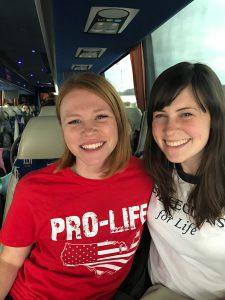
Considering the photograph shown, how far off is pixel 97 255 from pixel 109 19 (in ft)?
8.67

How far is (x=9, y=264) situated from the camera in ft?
4.13

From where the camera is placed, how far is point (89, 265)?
1.23 m

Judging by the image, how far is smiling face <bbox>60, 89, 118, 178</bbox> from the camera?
1.22 metres

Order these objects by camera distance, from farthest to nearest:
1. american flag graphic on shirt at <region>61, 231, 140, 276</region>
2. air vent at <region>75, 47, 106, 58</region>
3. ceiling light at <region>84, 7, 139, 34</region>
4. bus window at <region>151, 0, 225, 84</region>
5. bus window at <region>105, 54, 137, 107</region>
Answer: bus window at <region>105, 54, 137, 107</region>
air vent at <region>75, 47, 106, 58</region>
ceiling light at <region>84, 7, 139, 34</region>
bus window at <region>151, 0, 225, 84</region>
american flag graphic on shirt at <region>61, 231, 140, 276</region>

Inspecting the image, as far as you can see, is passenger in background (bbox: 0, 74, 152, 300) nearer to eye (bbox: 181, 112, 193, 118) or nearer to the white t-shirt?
the white t-shirt

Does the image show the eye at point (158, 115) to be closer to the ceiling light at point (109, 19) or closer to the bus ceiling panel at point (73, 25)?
the bus ceiling panel at point (73, 25)

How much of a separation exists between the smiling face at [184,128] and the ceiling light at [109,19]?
2.06 m

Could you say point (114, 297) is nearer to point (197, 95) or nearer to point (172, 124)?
point (172, 124)

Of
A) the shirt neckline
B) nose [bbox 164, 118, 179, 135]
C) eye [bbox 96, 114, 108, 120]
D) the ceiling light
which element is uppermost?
the ceiling light

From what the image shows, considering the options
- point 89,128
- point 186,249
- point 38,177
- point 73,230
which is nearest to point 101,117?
point 89,128

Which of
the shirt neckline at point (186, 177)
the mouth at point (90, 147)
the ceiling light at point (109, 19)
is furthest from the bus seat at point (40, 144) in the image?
the ceiling light at point (109, 19)

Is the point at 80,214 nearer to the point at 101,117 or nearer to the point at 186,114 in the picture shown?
the point at 101,117

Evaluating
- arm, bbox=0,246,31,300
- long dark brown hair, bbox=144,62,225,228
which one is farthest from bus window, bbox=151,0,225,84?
arm, bbox=0,246,31,300

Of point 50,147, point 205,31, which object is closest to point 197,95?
point 50,147
